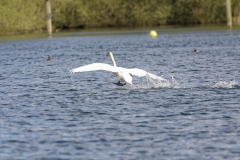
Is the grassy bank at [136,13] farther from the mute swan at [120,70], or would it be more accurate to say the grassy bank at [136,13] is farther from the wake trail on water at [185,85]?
the mute swan at [120,70]

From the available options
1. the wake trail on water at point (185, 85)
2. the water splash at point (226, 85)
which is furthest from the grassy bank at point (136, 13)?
the water splash at point (226, 85)

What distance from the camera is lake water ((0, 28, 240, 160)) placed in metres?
15.1

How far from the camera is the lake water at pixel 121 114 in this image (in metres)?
15.1

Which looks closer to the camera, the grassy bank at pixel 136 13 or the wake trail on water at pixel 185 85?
the wake trail on water at pixel 185 85

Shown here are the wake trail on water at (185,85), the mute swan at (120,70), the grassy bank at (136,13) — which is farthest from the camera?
the grassy bank at (136,13)

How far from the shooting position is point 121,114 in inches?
771

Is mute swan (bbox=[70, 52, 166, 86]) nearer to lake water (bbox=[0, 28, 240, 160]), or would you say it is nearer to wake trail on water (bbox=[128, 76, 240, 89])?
lake water (bbox=[0, 28, 240, 160])

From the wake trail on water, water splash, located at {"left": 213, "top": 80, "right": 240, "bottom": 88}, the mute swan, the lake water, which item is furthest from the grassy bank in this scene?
the mute swan

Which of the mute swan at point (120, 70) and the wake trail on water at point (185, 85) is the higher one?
the mute swan at point (120, 70)

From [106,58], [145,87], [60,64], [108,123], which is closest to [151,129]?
[108,123]

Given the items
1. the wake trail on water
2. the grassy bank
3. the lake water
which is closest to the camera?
the lake water

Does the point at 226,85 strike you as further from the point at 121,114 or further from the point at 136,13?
the point at 136,13

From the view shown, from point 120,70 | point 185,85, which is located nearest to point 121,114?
point 120,70

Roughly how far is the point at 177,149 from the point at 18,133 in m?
4.27
